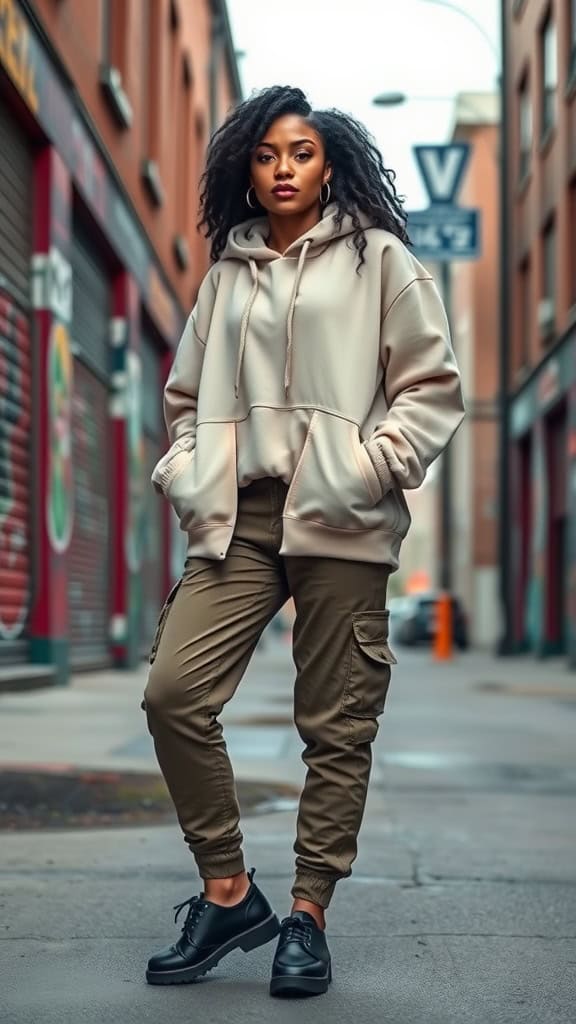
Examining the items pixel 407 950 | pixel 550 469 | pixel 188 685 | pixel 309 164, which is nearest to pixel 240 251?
pixel 309 164

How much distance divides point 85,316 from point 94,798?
9.26 m

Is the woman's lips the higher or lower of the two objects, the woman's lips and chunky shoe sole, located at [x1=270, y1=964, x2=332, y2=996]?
the higher

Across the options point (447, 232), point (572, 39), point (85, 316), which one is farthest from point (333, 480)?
point (572, 39)

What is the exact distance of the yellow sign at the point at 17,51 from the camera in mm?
9953

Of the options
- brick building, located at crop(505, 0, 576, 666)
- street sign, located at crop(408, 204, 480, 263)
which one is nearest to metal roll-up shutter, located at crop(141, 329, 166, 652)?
street sign, located at crop(408, 204, 480, 263)

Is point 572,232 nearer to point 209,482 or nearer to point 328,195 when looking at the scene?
point 328,195

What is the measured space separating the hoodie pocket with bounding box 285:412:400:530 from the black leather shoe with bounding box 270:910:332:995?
2.65ft

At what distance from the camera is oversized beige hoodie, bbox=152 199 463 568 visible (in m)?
3.15

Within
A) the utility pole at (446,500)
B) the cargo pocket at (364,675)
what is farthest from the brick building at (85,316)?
Answer: the cargo pocket at (364,675)

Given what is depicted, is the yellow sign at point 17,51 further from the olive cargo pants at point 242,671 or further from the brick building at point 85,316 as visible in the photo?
the olive cargo pants at point 242,671

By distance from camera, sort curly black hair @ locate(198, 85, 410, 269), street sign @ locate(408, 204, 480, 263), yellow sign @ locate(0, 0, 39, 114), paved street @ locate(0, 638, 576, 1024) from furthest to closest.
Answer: street sign @ locate(408, 204, 480, 263), yellow sign @ locate(0, 0, 39, 114), curly black hair @ locate(198, 85, 410, 269), paved street @ locate(0, 638, 576, 1024)

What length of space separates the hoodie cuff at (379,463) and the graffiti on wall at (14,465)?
7.66 metres

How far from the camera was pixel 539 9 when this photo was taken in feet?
80.1

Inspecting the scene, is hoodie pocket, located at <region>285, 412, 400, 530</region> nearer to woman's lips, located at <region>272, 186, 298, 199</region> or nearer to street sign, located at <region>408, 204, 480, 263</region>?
woman's lips, located at <region>272, 186, 298, 199</region>
